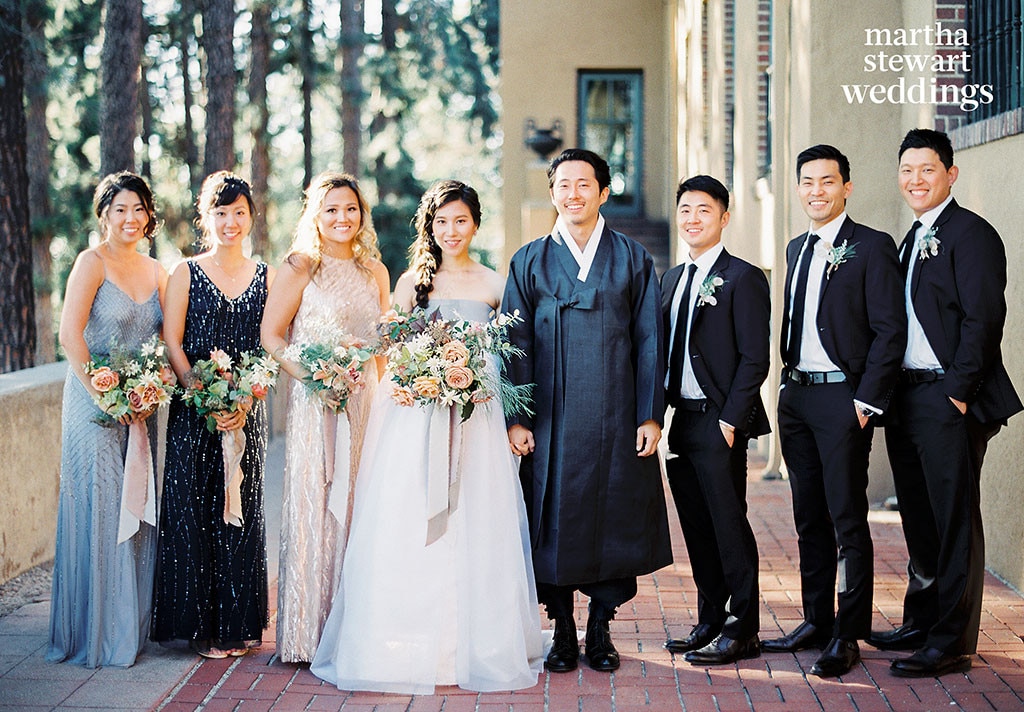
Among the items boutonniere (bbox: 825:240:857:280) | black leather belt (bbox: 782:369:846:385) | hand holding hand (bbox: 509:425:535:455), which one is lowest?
hand holding hand (bbox: 509:425:535:455)

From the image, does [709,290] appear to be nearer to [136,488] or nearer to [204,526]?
[204,526]

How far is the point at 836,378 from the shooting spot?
5.12 metres

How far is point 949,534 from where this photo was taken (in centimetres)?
507

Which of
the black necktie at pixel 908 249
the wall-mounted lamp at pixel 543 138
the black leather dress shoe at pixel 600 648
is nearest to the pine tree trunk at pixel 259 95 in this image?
the wall-mounted lamp at pixel 543 138

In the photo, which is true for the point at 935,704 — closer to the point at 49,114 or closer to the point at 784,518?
the point at 784,518

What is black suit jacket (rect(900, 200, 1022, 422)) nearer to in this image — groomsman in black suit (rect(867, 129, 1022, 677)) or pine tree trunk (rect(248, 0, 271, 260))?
groomsman in black suit (rect(867, 129, 1022, 677))

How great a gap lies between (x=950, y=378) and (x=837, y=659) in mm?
1272

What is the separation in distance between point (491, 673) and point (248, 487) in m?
1.42

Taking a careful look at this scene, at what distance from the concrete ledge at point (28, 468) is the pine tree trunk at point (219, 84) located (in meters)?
6.53

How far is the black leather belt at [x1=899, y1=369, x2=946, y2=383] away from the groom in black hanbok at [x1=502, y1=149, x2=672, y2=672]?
3.42 ft

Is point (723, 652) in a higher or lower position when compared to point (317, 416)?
lower

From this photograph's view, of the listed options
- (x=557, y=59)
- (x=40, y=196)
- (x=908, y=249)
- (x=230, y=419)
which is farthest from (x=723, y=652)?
(x=40, y=196)

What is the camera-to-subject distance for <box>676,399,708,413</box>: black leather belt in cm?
523

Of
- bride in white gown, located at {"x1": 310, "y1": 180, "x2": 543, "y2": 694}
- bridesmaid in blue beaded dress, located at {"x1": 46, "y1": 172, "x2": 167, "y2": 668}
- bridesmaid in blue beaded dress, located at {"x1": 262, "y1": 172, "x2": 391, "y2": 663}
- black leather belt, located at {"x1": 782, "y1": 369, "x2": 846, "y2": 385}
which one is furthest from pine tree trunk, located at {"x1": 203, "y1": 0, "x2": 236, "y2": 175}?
black leather belt, located at {"x1": 782, "y1": 369, "x2": 846, "y2": 385}
